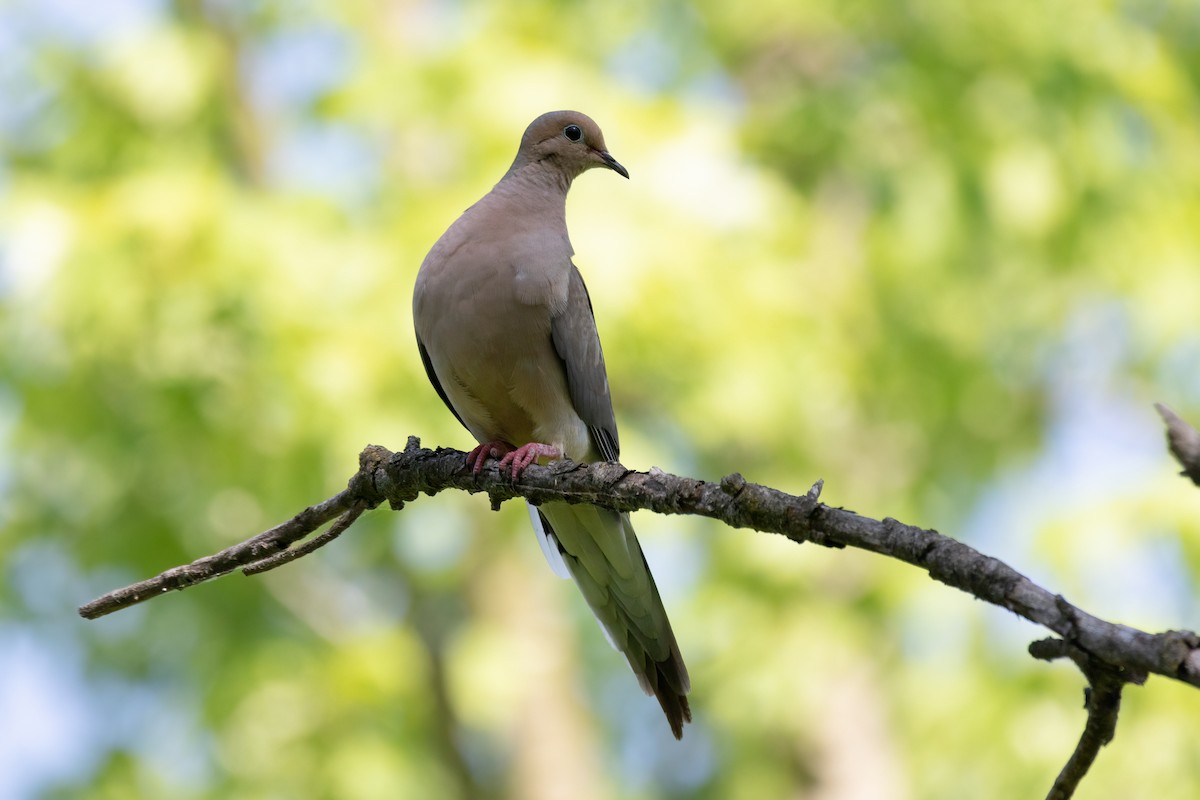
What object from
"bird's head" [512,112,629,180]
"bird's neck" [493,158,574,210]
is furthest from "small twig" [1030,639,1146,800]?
"bird's head" [512,112,629,180]

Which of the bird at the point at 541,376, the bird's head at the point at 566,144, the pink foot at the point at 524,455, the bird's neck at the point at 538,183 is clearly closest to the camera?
the pink foot at the point at 524,455

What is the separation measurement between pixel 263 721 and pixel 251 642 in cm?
51

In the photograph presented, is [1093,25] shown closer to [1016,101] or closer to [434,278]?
[1016,101]

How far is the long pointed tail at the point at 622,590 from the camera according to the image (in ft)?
10.5

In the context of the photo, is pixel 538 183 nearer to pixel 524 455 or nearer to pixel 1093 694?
pixel 524 455

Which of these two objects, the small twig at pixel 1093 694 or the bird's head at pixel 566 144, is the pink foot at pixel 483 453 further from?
the small twig at pixel 1093 694

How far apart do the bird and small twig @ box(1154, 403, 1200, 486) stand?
183 centimetres

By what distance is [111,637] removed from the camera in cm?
837

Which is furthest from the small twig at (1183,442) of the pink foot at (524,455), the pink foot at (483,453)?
the pink foot at (483,453)

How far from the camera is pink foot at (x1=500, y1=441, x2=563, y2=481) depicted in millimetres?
2795

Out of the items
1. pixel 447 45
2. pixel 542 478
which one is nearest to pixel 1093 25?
pixel 447 45

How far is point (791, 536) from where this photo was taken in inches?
73.9

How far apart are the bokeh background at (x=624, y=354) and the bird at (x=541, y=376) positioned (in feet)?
7.03

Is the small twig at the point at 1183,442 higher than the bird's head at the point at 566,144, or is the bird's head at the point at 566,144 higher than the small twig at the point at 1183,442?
the bird's head at the point at 566,144
